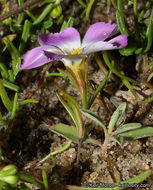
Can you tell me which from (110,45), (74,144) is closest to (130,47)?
(110,45)

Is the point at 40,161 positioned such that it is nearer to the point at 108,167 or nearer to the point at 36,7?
the point at 108,167

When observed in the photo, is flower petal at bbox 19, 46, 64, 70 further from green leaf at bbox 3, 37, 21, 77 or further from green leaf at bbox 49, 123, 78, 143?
green leaf at bbox 3, 37, 21, 77

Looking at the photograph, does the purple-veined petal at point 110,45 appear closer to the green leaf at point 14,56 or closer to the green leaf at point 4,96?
the green leaf at point 4,96

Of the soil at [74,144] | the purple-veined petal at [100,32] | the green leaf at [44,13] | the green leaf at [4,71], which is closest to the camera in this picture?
the purple-veined petal at [100,32]

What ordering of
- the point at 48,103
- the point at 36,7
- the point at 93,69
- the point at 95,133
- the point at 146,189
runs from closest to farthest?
the point at 146,189
the point at 95,133
the point at 48,103
the point at 93,69
the point at 36,7

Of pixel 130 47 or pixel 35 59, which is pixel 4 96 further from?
pixel 130 47

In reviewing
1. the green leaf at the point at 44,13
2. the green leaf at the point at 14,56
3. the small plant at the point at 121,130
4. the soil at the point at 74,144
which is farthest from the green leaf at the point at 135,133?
the green leaf at the point at 44,13

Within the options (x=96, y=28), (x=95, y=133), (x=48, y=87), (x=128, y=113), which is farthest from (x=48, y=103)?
(x=96, y=28)

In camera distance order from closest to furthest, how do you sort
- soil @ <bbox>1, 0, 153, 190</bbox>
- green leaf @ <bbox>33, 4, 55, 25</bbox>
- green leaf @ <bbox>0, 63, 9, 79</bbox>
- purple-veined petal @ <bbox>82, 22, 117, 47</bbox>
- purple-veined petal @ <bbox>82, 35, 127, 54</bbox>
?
purple-veined petal @ <bbox>82, 35, 127, 54</bbox>
purple-veined petal @ <bbox>82, 22, 117, 47</bbox>
soil @ <bbox>1, 0, 153, 190</bbox>
green leaf @ <bbox>0, 63, 9, 79</bbox>
green leaf @ <bbox>33, 4, 55, 25</bbox>

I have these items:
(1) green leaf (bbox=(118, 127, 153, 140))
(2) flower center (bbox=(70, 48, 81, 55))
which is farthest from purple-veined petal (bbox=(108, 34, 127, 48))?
(1) green leaf (bbox=(118, 127, 153, 140))

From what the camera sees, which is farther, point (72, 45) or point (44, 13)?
point (44, 13)

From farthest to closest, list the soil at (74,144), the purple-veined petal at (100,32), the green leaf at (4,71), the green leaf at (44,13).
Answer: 1. the green leaf at (44,13)
2. the green leaf at (4,71)
3. the soil at (74,144)
4. the purple-veined petal at (100,32)
